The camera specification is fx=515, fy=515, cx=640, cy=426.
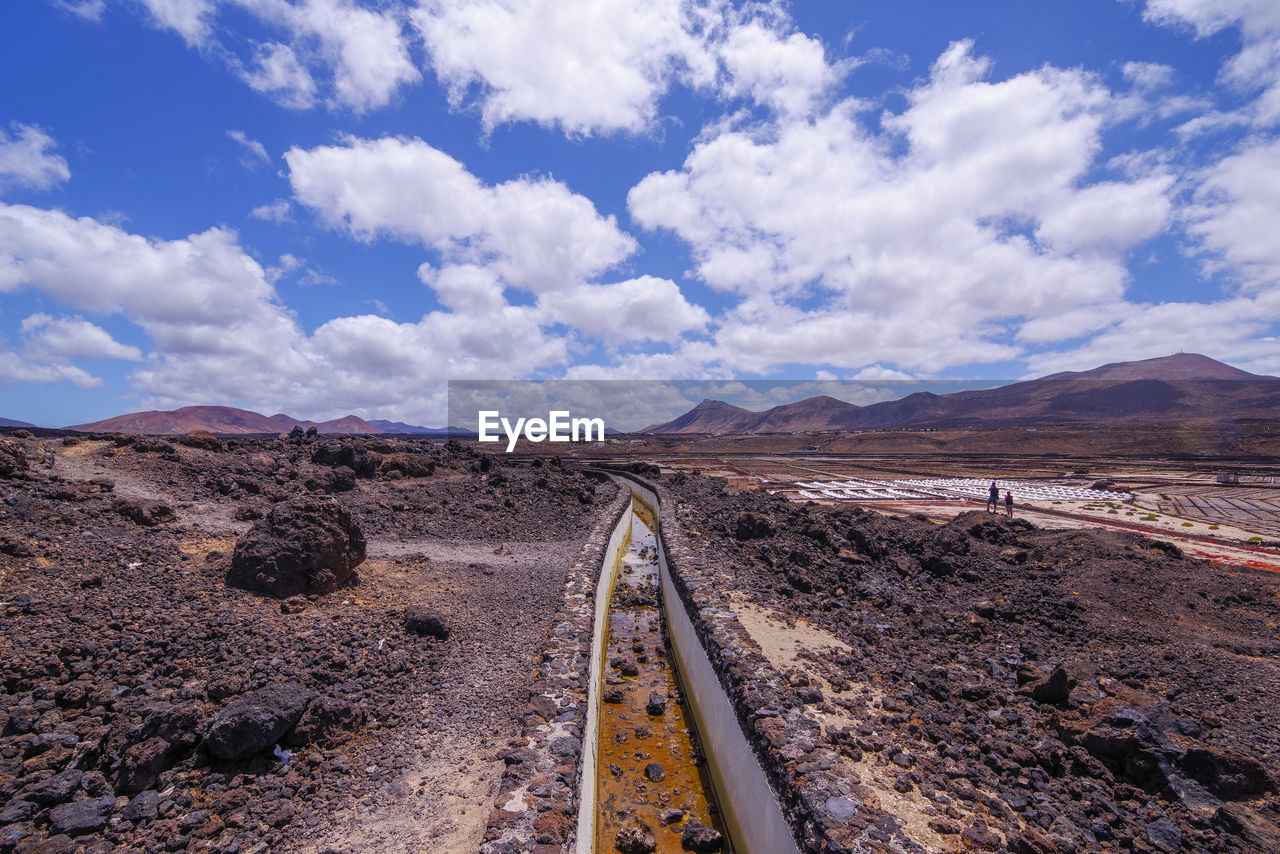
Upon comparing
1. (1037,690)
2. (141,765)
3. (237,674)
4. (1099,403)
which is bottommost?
(1037,690)

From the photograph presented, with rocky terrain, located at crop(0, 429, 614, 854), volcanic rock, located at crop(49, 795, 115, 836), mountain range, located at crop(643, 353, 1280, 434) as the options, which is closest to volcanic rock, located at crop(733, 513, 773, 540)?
rocky terrain, located at crop(0, 429, 614, 854)

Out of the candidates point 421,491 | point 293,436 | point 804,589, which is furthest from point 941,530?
point 293,436

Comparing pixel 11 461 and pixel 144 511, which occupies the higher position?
pixel 11 461

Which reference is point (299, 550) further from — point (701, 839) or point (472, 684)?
point (701, 839)

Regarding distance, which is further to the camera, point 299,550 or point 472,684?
point 299,550

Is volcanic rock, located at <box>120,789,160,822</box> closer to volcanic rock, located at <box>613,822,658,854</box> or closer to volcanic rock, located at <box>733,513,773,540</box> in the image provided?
volcanic rock, located at <box>613,822,658,854</box>

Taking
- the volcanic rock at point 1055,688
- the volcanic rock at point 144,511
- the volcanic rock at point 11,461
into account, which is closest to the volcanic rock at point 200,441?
the volcanic rock at point 11,461

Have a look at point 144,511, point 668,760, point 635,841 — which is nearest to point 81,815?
point 635,841

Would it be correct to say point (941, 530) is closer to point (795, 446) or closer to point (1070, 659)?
point (1070, 659)
